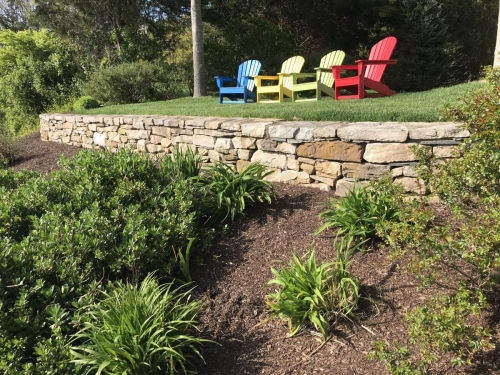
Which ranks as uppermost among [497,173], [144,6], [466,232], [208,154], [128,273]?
[144,6]

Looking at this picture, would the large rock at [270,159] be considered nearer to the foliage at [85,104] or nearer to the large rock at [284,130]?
the large rock at [284,130]

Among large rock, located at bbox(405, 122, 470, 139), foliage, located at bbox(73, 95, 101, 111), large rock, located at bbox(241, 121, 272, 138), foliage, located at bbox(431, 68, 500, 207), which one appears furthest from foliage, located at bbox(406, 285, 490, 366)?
foliage, located at bbox(73, 95, 101, 111)

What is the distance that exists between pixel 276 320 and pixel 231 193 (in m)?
1.32

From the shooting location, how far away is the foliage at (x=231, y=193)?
3.45m

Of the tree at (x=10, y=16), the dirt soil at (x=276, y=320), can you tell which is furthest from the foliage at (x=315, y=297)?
the tree at (x=10, y=16)

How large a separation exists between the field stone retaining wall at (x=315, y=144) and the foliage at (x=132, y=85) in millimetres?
5326

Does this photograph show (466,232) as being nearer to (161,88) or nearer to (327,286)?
(327,286)

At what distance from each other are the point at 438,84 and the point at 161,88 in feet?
27.4

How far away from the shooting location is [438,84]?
41.0 ft

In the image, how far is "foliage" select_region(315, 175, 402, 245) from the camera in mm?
2727

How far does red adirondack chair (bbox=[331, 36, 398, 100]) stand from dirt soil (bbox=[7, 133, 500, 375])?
2846 millimetres

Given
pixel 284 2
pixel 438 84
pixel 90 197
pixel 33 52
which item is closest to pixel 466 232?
pixel 90 197

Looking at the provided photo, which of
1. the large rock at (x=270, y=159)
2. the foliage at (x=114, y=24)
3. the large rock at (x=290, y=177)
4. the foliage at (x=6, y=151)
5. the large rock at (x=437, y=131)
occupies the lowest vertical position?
the foliage at (x=6, y=151)

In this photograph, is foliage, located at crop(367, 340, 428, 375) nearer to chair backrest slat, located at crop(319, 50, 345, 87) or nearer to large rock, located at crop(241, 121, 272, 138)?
large rock, located at crop(241, 121, 272, 138)
